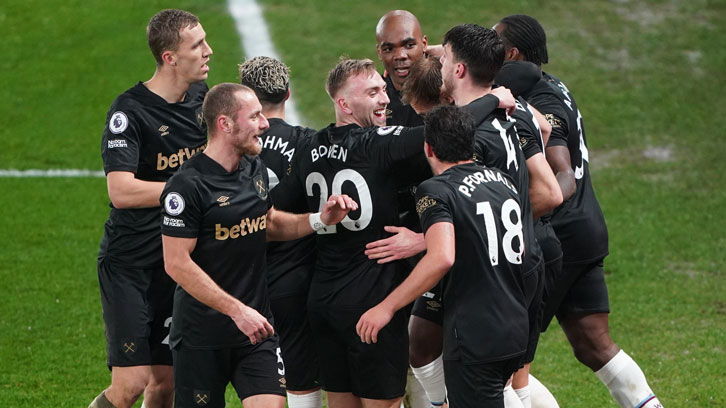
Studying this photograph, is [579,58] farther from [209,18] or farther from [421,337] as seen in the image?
[421,337]

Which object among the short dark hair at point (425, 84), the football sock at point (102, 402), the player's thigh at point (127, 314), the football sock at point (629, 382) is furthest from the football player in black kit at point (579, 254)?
the football sock at point (102, 402)

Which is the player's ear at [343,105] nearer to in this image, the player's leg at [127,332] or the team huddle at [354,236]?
the team huddle at [354,236]

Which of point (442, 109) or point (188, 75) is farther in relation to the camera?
point (188, 75)

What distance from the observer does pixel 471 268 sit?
5473mm

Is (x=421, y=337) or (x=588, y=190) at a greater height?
(x=588, y=190)

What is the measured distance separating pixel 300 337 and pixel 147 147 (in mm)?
1545

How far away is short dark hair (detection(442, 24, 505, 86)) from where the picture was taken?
595 centimetres

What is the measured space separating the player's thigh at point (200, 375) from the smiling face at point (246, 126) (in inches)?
44.3

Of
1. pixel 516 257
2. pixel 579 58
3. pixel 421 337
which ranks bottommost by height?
pixel 579 58

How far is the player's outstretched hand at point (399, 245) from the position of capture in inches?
233

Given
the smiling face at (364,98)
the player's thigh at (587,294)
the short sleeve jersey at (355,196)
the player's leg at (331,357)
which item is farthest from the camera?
the player's thigh at (587,294)

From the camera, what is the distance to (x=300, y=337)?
6555mm

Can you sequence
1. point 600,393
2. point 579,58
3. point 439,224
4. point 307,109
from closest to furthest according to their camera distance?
point 439,224, point 600,393, point 307,109, point 579,58

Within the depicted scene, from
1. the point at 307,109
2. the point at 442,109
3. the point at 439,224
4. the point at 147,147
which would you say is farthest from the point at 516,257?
the point at 307,109
